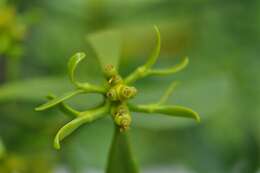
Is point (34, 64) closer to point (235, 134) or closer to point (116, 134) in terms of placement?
point (235, 134)

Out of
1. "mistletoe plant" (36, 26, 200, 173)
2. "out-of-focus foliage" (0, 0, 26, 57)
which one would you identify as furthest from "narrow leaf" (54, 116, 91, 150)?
"out-of-focus foliage" (0, 0, 26, 57)

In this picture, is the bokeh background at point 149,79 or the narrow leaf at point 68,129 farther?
the bokeh background at point 149,79

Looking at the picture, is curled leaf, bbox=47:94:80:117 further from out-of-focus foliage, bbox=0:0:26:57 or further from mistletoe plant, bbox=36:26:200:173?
out-of-focus foliage, bbox=0:0:26:57

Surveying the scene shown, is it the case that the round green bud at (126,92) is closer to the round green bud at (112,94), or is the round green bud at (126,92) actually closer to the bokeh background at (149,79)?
the round green bud at (112,94)

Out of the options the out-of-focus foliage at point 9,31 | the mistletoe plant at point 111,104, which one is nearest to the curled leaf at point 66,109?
the mistletoe plant at point 111,104

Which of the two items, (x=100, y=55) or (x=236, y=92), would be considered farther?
(x=236, y=92)

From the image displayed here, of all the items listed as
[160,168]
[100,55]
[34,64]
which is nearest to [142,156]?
[160,168]
